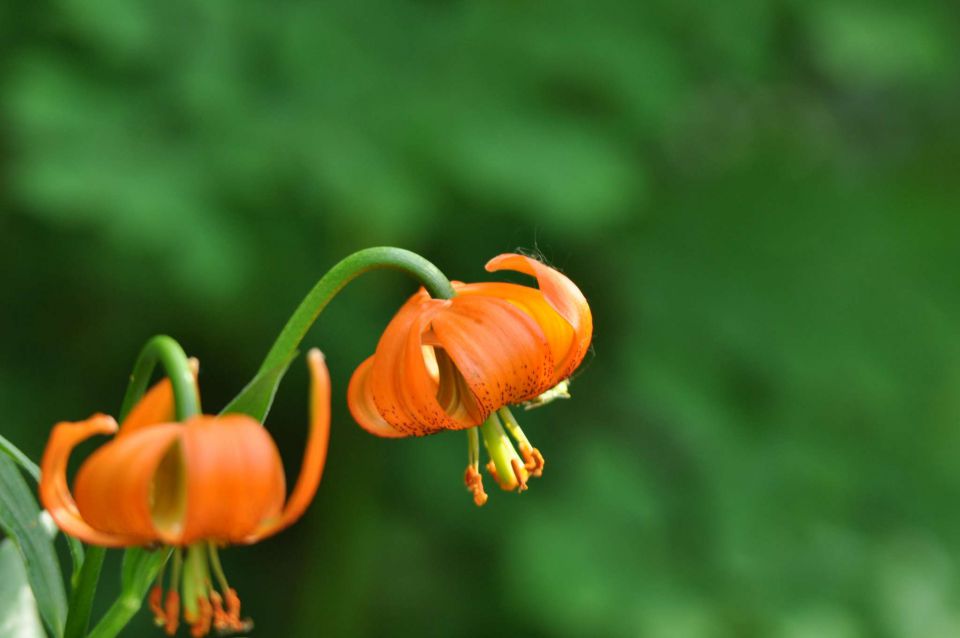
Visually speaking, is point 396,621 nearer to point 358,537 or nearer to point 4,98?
point 358,537

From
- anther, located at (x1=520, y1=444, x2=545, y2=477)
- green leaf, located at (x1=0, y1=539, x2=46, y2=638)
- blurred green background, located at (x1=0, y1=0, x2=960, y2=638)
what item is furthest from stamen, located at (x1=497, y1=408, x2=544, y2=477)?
blurred green background, located at (x1=0, y1=0, x2=960, y2=638)

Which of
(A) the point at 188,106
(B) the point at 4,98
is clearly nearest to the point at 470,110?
(A) the point at 188,106

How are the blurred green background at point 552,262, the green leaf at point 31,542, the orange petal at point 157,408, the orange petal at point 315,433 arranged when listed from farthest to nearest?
1. the blurred green background at point 552,262
2. the green leaf at point 31,542
3. the orange petal at point 157,408
4. the orange petal at point 315,433

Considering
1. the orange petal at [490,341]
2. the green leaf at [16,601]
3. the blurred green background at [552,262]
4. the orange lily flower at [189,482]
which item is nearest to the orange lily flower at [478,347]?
the orange petal at [490,341]

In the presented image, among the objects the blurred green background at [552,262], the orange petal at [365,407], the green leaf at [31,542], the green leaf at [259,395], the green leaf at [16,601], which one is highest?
the green leaf at [259,395]

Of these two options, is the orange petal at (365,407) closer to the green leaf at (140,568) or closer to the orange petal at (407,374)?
the orange petal at (407,374)

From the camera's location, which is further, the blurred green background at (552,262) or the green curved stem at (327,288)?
the blurred green background at (552,262)
